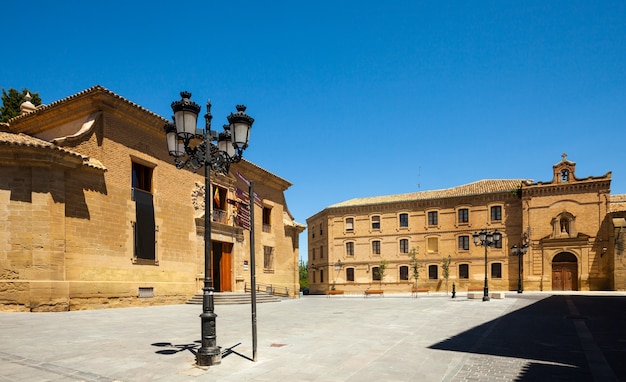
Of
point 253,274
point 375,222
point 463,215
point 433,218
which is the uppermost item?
point 463,215

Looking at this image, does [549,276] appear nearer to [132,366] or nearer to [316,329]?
[316,329]

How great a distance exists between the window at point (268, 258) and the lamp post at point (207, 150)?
19.8m

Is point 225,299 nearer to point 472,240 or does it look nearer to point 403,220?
point 403,220

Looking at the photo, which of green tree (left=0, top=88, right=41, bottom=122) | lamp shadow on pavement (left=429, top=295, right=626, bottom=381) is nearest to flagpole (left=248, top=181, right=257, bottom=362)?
lamp shadow on pavement (left=429, top=295, right=626, bottom=381)

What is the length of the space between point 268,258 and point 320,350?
20574 millimetres

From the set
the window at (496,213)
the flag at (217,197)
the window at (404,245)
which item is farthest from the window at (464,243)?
the flag at (217,197)

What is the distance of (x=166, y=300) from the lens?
728 inches

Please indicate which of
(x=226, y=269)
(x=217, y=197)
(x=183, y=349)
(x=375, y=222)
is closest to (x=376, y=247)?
(x=375, y=222)

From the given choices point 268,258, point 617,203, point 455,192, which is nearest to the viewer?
point 268,258

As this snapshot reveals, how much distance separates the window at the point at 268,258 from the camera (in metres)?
27.6

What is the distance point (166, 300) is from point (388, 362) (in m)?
14.3

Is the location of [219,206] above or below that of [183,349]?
above

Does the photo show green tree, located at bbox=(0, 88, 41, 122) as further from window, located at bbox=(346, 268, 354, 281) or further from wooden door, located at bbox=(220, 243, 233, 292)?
window, located at bbox=(346, 268, 354, 281)

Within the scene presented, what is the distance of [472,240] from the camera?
136 feet
